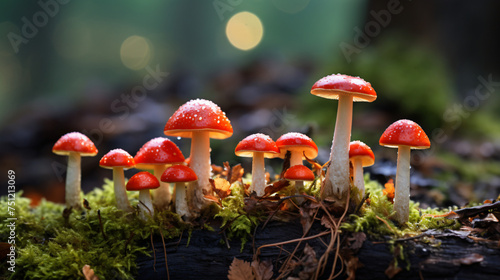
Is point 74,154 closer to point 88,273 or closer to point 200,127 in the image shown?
point 88,273

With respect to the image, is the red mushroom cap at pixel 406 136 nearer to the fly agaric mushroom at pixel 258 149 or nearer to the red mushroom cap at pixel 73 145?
the fly agaric mushroom at pixel 258 149

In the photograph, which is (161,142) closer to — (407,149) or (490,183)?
(407,149)

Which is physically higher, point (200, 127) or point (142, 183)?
point (200, 127)

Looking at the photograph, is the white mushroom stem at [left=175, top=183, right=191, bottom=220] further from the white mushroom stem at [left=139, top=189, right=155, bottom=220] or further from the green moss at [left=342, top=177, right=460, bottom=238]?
the green moss at [left=342, top=177, right=460, bottom=238]

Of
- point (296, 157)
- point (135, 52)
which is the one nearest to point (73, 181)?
point (296, 157)

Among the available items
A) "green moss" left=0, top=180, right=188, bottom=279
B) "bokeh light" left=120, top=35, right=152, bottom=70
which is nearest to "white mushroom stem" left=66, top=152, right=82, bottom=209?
"green moss" left=0, top=180, right=188, bottom=279

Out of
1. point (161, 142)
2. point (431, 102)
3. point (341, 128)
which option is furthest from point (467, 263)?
point (431, 102)

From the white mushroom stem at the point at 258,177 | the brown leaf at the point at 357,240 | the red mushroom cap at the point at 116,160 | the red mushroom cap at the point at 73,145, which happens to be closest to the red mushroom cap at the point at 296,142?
the white mushroom stem at the point at 258,177
